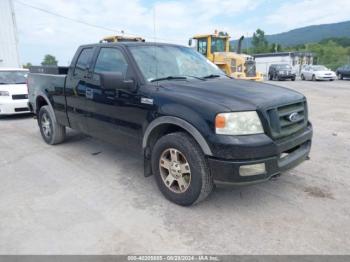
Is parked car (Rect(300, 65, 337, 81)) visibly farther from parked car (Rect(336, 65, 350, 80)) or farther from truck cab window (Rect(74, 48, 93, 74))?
truck cab window (Rect(74, 48, 93, 74))

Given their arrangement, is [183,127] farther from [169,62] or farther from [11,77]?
[11,77]

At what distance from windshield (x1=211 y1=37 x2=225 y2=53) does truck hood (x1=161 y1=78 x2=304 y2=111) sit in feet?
41.9

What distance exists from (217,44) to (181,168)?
1402 centimetres

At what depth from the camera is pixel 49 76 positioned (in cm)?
575

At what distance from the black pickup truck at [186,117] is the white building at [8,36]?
1429 centimetres

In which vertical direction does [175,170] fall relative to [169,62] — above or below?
below

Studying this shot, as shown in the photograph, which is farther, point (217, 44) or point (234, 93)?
point (217, 44)

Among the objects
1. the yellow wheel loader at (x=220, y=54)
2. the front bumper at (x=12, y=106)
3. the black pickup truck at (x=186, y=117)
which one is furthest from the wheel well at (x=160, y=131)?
the yellow wheel loader at (x=220, y=54)

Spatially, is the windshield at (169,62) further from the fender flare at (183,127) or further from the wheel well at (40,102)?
the wheel well at (40,102)

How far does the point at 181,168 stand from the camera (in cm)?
341

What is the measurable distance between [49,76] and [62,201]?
2978 mm

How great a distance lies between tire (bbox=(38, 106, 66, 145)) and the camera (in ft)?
19.4

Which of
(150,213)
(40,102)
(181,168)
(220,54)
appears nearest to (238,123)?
(181,168)

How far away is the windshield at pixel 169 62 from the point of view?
13.0 ft
